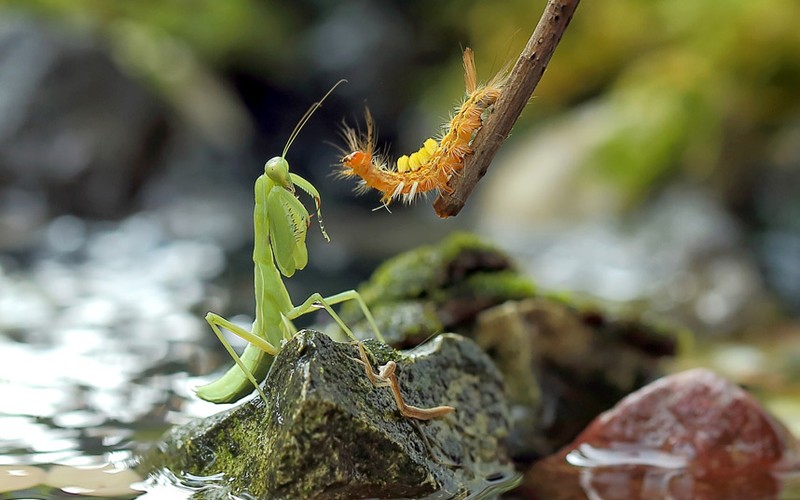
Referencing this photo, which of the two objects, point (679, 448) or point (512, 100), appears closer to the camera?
point (512, 100)

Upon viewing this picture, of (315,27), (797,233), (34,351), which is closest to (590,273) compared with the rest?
(797,233)

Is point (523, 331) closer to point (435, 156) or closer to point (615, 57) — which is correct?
point (435, 156)

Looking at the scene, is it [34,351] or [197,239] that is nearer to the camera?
[34,351]

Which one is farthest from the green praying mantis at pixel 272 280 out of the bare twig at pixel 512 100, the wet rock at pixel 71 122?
the wet rock at pixel 71 122

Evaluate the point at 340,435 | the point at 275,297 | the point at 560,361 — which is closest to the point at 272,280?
the point at 275,297

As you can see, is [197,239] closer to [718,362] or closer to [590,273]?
[590,273]

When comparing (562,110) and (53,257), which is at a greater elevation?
(562,110)

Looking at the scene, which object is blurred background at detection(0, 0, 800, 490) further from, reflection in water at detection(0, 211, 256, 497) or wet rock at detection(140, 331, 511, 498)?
wet rock at detection(140, 331, 511, 498)
